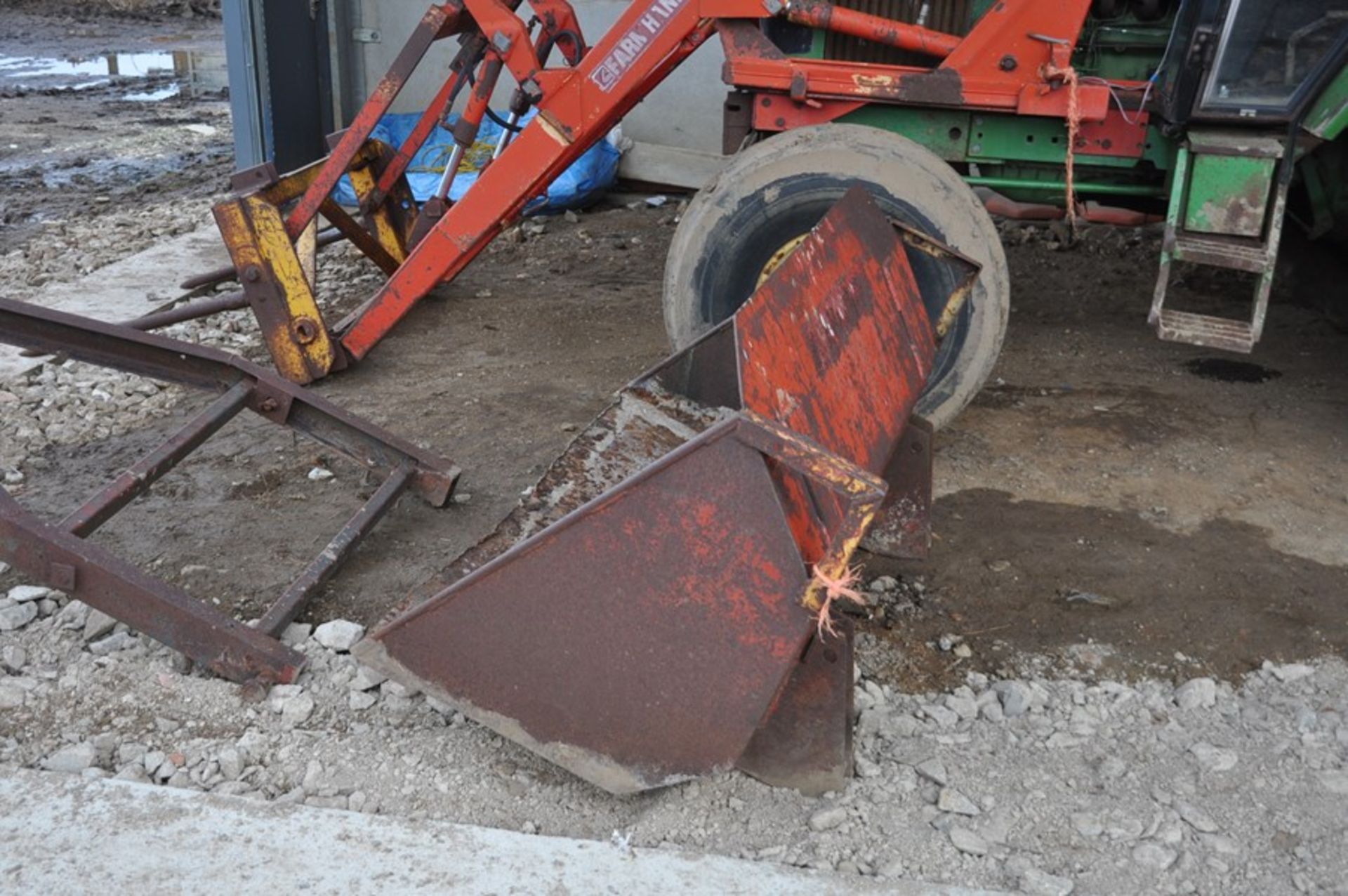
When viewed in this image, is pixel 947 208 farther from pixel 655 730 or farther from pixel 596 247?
pixel 596 247

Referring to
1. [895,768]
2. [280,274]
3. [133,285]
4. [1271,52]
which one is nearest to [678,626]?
[895,768]

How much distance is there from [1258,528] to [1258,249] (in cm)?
87

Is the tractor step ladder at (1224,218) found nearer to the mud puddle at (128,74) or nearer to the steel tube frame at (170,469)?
the steel tube frame at (170,469)

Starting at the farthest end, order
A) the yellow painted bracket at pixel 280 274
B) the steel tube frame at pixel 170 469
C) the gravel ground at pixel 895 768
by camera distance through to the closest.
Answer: the yellow painted bracket at pixel 280 274 < the steel tube frame at pixel 170 469 < the gravel ground at pixel 895 768

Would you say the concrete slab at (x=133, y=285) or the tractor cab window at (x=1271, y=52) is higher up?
the tractor cab window at (x=1271, y=52)

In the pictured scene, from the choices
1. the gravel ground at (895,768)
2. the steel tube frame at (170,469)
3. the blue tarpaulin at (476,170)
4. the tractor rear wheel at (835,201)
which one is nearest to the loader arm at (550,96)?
the tractor rear wheel at (835,201)

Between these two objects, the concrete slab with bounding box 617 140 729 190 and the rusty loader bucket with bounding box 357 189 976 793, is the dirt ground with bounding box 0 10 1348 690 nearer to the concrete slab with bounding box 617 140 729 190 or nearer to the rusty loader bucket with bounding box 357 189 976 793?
the rusty loader bucket with bounding box 357 189 976 793

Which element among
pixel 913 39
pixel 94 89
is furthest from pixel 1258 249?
pixel 94 89

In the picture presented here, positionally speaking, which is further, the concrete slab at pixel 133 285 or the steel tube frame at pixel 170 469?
the concrete slab at pixel 133 285

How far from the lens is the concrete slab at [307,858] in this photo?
2.39 metres

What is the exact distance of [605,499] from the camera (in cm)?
247

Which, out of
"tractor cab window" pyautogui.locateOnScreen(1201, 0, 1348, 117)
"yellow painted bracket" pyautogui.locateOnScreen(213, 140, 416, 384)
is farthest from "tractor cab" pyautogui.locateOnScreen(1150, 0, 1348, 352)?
"yellow painted bracket" pyautogui.locateOnScreen(213, 140, 416, 384)

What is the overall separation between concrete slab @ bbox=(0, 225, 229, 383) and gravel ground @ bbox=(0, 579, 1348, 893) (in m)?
2.76

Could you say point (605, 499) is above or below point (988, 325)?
above
